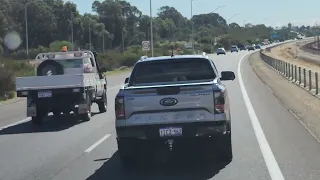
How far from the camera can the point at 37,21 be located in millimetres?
116688

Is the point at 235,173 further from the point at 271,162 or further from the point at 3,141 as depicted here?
the point at 3,141

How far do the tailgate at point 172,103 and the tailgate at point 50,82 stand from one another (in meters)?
8.07

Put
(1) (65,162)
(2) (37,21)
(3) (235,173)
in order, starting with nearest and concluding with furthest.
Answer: (3) (235,173) → (1) (65,162) → (2) (37,21)

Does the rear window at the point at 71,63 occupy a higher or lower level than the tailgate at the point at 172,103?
higher

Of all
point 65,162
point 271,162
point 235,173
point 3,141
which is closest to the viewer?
point 235,173

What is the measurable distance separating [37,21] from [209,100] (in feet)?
362

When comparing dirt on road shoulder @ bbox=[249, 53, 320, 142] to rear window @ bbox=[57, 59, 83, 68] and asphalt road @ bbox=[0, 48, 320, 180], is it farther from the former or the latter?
rear window @ bbox=[57, 59, 83, 68]

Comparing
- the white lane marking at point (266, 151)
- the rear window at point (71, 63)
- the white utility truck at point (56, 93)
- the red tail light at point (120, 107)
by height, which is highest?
the rear window at point (71, 63)

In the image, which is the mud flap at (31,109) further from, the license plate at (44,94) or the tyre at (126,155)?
the tyre at (126,155)

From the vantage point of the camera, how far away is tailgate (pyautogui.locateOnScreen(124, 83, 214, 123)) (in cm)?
983

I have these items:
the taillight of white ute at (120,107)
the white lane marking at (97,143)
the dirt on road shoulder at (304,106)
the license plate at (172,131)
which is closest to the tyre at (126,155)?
the taillight of white ute at (120,107)

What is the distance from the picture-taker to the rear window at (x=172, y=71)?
11.6 meters

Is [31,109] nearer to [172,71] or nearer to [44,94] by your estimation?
[44,94]

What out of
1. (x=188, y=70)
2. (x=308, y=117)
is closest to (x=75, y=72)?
(x=308, y=117)
